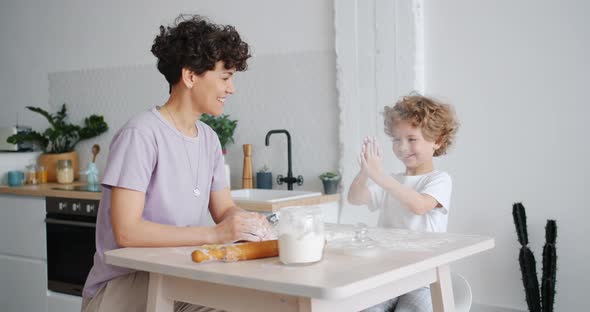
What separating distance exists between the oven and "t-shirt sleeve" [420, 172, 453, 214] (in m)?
2.19

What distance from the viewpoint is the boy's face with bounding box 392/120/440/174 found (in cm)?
250

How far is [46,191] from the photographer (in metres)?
4.14

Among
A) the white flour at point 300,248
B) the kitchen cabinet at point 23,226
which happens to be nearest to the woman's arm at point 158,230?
the white flour at point 300,248

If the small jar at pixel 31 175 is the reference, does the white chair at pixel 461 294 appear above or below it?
below

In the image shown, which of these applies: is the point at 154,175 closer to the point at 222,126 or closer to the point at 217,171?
the point at 217,171

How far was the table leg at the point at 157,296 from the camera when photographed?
5.76 ft

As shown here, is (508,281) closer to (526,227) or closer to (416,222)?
(526,227)

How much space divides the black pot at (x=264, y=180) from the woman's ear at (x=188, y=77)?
185 cm

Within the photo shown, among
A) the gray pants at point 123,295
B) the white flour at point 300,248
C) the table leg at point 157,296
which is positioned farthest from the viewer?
the gray pants at point 123,295

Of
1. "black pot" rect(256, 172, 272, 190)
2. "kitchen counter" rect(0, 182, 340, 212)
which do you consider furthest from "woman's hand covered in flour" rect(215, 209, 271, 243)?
"black pot" rect(256, 172, 272, 190)

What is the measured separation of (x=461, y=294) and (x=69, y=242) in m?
2.69

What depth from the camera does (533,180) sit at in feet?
10.2

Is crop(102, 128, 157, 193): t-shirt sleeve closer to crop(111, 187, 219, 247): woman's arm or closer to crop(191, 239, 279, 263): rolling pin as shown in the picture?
crop(111, 187, 219, 247): woman's arm

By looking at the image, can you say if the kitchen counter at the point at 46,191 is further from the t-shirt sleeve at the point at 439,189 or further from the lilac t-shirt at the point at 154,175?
the t-shirt sleeve at the point at 439,189
